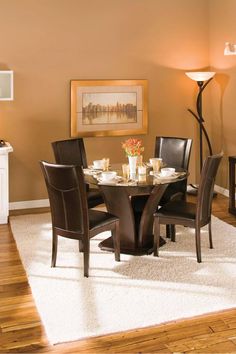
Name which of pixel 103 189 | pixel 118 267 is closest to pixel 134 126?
pixel 103 189

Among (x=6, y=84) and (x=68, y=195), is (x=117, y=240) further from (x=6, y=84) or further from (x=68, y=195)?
(x=6, y=84)

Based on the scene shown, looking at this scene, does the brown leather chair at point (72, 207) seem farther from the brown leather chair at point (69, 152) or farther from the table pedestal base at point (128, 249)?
the brown leather chair at point (69, 152)

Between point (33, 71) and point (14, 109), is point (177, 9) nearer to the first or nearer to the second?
→ point (33, 71)

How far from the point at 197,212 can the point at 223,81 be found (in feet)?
10.1

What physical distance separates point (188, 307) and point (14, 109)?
3.71m

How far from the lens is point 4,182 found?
548 cm

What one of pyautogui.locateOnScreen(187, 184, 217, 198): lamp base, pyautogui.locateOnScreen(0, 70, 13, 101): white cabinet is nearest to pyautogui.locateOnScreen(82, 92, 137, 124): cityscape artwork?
pyautogui.locateOnScreen(0, 70, 13, 101): white cabinet

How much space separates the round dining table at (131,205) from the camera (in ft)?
13.6

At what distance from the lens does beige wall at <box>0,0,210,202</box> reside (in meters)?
6.00

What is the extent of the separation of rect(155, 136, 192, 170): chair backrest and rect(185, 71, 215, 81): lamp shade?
1412 mm

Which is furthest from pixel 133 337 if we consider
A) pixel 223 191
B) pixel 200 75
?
pixel 200 75

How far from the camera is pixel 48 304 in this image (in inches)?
134

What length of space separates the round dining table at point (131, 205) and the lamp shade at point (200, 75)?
7.68 ft

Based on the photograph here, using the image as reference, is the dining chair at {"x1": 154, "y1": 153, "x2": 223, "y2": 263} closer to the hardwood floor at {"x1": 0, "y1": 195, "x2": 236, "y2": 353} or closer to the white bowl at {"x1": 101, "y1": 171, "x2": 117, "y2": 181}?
the white bowl at {"x1": 101, "y1": 171, "x2": 117, "y2": 181}
